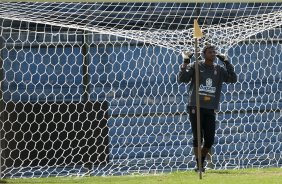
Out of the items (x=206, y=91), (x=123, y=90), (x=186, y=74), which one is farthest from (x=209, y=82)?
(x=123, y=90)

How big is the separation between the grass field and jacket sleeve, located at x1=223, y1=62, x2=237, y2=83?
887 mm

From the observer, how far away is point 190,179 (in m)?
6.32

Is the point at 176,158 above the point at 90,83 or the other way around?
the other way around

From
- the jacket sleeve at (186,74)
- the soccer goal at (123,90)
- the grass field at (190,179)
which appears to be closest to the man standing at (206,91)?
the jacket sleeve at (186,74)

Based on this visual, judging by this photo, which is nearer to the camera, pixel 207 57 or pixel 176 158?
pixel 207 57

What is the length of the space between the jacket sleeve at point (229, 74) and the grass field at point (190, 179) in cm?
89

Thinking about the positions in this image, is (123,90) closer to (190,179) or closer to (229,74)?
(229,74)

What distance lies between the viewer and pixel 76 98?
A: 8172 millimetres

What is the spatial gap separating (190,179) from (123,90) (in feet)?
8.18

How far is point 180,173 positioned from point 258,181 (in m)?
1.02

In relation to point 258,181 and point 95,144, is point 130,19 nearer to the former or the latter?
point 95,144

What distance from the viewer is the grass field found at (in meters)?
6.18

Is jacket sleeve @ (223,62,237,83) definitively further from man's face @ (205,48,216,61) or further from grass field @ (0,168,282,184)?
grass field @ (0,168,282,184)

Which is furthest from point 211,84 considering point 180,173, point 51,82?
point 51,82
